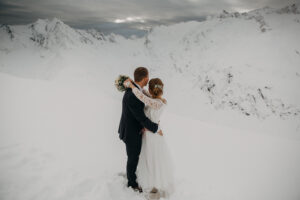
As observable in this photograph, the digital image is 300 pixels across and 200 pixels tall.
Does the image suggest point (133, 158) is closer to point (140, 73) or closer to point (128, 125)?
point (128, 125)

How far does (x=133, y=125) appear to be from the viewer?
3490 mm

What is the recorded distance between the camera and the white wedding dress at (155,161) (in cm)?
345

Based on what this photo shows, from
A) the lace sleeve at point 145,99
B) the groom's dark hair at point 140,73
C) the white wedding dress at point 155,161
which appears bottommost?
the white wedding dress at point 155,161

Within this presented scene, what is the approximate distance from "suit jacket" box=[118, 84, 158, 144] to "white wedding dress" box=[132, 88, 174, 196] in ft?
0.50

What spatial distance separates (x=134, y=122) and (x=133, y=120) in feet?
0.12

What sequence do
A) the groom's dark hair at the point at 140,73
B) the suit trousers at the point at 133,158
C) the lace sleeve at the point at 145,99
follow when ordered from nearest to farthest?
the lace sleeve at the point at 145,99 < the groom's dark hair at the point at 140,73 < the suit trousers at the point at 133,158

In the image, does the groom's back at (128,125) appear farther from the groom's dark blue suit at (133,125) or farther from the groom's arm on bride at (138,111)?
the groom's arm on bride at (138,111)

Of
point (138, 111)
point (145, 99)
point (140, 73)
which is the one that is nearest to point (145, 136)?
point (138, 111)

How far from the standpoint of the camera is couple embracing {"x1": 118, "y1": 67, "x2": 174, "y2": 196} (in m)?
3.27

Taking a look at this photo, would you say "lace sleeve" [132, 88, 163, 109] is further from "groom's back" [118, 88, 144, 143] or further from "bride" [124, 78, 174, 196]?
"groom's back" [118, 88, 144, 143]

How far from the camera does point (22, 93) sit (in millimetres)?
10086

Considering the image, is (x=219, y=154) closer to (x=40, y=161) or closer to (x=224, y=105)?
(x=40, y=161)

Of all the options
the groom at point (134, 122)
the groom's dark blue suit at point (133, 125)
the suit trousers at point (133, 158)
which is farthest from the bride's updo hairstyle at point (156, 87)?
the suit trousers at point (133, 158)

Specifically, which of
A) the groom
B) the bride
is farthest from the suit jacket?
the bride
